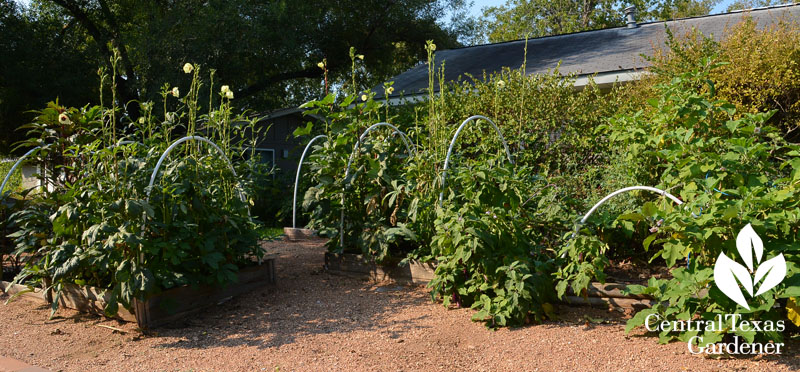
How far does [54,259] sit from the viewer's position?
356cm

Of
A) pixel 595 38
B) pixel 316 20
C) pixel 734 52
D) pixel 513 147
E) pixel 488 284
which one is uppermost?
pixel 316 20

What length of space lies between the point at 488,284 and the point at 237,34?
10799 mm

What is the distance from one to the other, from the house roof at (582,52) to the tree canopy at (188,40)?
3.09 metres

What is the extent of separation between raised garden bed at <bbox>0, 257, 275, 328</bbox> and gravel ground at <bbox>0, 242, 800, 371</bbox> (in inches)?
3.0

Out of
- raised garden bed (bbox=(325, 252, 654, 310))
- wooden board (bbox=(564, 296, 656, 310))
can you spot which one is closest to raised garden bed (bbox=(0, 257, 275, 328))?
raised garden bed (bbox=(325, 252, 654, 310))

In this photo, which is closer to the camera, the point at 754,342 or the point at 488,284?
the point at 754,342

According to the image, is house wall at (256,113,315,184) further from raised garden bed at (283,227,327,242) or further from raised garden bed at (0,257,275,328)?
raised garden bed at (0,257,275,328)

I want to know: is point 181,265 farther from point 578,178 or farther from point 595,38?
point 595,38

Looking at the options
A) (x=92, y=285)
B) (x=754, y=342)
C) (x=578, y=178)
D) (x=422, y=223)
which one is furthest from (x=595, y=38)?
(x=92, y=285)

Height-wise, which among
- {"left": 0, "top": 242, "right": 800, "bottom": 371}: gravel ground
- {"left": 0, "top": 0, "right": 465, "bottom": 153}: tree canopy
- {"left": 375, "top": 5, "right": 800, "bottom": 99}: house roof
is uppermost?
{"left": 0, "top": 0, "right": 465, "bottom": 153}: tree canopy

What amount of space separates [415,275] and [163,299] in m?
1.94

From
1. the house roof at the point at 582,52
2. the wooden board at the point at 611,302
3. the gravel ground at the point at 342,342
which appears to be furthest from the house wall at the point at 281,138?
the wooden board at the point at 611,302

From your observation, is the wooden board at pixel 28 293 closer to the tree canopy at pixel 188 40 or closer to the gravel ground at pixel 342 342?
the gravel ground at pixel 342 342

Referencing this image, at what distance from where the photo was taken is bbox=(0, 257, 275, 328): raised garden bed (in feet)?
11.7
